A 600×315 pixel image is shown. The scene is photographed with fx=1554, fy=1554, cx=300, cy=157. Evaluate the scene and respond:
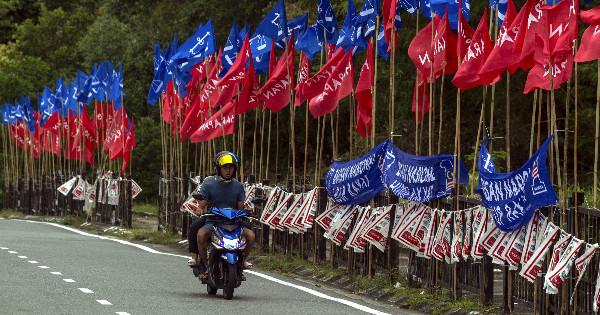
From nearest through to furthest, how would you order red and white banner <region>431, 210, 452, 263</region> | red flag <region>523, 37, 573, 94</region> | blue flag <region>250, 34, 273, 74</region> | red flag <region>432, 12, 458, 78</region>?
1. red flag <region>523, 37, 573, 94</region>
2. red and white banner <region>431, 210, 452, 263</region>
3. red flag <region>432, 12, 458, 78</region>
4. blue flag <region>250, 34, 273, 74</region>

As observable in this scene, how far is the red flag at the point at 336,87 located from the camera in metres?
21.6

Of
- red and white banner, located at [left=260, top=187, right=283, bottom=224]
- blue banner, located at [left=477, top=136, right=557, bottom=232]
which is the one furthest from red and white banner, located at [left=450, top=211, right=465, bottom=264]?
red and white banner, located at [left=260, top=187, right=283, bottom=224]

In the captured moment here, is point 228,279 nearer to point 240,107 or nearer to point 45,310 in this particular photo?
point 45,310

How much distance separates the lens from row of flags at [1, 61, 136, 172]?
1532 inches

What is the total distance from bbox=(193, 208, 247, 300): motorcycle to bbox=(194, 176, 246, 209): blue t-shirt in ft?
0.57

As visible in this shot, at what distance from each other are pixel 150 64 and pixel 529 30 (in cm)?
4541

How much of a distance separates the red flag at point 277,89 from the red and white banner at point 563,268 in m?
11.7

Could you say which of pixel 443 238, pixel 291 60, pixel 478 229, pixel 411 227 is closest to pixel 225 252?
pixel 411 227

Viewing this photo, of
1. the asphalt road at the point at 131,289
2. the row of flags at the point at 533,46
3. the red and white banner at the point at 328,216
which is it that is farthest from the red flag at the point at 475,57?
the red and white banner at the point at 328,216

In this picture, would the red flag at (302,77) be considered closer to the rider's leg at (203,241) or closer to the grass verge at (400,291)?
the grass verge at (400,291)

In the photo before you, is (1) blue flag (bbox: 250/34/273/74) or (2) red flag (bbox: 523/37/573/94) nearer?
(2) red flag (bbox: 523/37/573/94)

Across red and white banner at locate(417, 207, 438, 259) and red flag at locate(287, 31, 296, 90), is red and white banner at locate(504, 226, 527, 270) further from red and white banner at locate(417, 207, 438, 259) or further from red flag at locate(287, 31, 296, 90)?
red flag at locate(287, 31, 296, 90)

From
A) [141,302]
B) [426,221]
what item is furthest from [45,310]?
[426,221]

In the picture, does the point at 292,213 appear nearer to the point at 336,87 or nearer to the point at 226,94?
the point at 336,87
